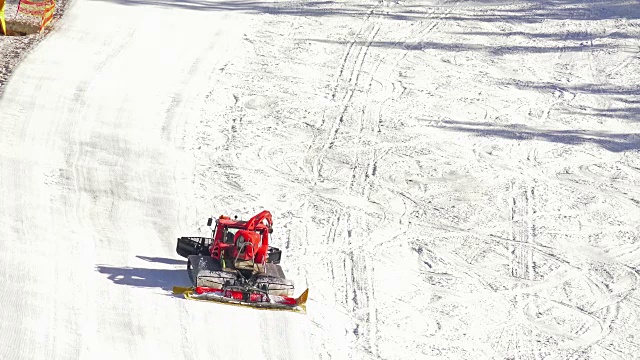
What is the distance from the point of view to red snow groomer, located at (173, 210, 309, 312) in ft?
48.8

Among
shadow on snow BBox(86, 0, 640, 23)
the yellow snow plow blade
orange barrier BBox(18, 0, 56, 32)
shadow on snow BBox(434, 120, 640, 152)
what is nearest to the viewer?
the yellow snow plow blade

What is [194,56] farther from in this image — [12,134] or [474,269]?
[474,269]

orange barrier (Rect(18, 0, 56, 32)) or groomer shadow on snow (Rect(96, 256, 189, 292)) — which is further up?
orange barrier (Rect(18, 0, 56, 32))

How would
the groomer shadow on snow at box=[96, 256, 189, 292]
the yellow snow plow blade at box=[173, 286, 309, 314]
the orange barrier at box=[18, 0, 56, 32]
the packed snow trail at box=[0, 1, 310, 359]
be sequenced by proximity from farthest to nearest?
the orange barrier at box=[18, 0, 56, 32] → the groomer shadow on snow at box=[96, 256, 189, 292] → the yellow snow plow blade at box=[173, 286, 309, 314] → the packed snow trail at box=[0, 1, 310, 359]

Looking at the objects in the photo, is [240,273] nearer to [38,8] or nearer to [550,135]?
[550,135]

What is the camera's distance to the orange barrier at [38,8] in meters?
26.0

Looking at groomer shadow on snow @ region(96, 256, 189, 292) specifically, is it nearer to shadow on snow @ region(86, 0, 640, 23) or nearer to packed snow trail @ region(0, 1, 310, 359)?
packed snow trail @ region(0, 1, 310, 359)

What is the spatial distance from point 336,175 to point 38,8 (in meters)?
10.2

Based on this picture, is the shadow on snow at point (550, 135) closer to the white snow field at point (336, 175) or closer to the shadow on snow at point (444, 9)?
the white snow field at point (336, 175)

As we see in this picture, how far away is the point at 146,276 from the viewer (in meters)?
15.6

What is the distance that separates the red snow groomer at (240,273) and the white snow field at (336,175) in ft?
0.72

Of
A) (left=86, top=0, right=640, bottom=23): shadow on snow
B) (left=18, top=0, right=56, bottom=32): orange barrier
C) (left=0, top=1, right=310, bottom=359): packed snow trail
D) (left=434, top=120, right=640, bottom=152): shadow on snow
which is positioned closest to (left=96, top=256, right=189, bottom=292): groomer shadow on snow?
(left=0, top=1, right=310, bottom=359): packed snow trail

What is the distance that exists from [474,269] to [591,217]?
3444mm

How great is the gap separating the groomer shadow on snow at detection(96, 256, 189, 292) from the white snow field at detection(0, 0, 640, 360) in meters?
0.04
